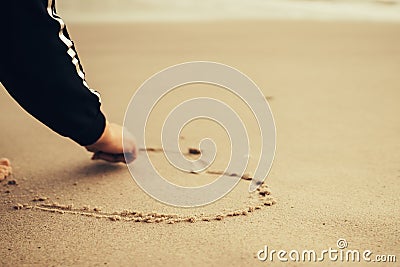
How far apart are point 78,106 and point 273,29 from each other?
8.07 feet

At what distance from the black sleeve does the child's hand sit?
13 centimetres

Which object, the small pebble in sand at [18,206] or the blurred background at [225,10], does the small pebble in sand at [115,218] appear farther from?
the blurred background at [225,10]

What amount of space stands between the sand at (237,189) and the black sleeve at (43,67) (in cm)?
20

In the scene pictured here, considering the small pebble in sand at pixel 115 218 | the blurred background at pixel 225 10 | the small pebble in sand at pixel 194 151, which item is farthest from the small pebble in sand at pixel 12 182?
the blurred background at pixel 225 10

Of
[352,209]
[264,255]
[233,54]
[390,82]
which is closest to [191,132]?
[352,209]

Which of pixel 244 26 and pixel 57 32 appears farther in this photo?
pixel 244 26

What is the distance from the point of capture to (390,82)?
225 centimetres

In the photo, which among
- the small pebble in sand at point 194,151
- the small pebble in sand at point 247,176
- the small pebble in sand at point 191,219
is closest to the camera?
the small pebble in sand at point 191,219

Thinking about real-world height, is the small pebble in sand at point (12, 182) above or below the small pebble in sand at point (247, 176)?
below

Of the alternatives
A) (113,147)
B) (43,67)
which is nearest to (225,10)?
(113,147)

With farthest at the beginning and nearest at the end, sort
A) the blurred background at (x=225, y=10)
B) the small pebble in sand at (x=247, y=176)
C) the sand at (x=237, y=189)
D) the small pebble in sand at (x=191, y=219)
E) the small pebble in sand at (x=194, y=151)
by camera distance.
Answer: the blurred background at (x=225, y=10) → the small pebble in sand at (x=194, y=151) → the small pebble in sand at (x=247, y=176) → the small pebble in sand at (x=191, y=219) → the sand at (x=237, y=189)

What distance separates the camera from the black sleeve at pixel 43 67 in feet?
3.49

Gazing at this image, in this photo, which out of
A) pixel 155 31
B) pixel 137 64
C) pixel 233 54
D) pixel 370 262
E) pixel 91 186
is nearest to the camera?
pixel 370 262

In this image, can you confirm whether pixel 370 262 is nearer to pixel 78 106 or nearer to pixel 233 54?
pixel 78 106
